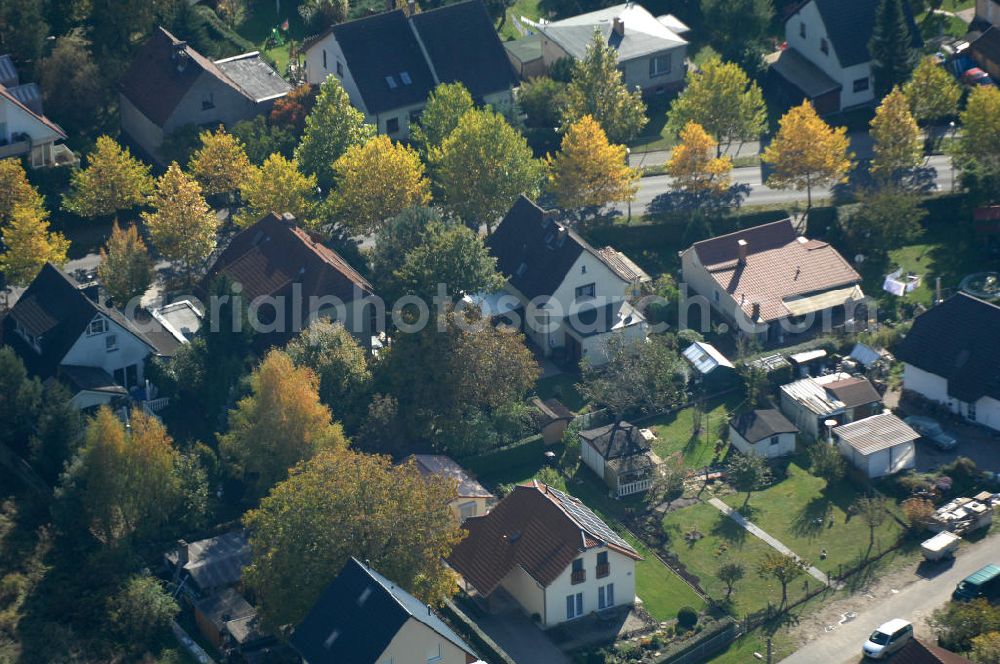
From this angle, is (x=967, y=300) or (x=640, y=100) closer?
(x=967, y=300)

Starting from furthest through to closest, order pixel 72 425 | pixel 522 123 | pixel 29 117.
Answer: pixel 522 123
pixel 29 117
pixel 72 425

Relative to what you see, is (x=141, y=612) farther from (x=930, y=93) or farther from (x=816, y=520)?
(x=930, y=93)

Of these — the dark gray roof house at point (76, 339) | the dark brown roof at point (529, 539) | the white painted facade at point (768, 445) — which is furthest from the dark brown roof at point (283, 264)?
the white painted facade at point (768, 445)

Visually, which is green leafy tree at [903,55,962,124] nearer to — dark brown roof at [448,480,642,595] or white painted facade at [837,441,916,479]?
white painted facade at [837,441,916,479]

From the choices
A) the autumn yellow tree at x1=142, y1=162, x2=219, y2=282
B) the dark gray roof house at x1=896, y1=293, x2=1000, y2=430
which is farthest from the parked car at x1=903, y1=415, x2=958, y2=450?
the autumn yellow tree at x1=142, y1=162, x2=219, y2=282

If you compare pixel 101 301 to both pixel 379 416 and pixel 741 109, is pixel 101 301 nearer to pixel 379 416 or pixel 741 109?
pixel 379 416

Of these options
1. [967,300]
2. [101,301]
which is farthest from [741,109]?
[101,301]

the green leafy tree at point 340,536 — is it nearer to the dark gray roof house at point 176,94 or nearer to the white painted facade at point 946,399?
the white painted facade at point 946,399
